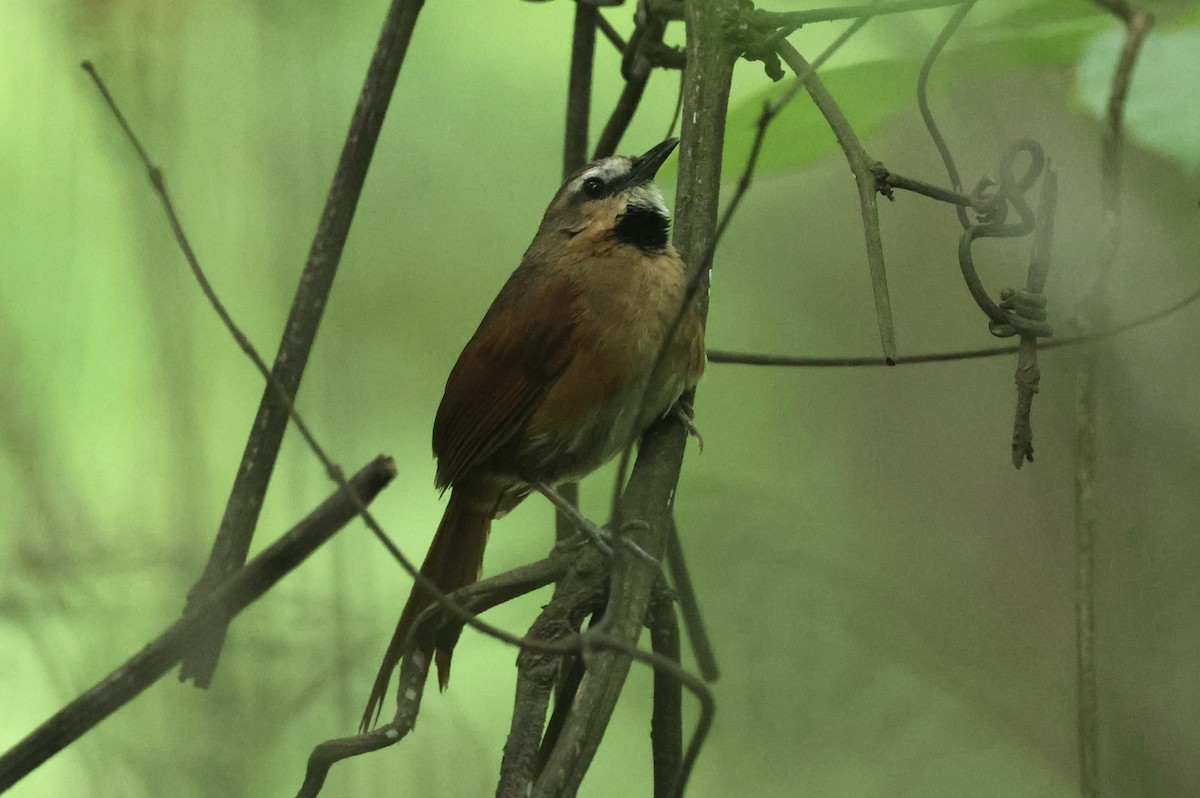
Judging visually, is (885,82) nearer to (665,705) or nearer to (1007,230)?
(1007,230)

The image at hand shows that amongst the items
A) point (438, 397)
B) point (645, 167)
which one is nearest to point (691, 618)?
point (645, 167)

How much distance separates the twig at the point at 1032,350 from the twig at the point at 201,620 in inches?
19.6

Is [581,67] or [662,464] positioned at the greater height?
[581,67]

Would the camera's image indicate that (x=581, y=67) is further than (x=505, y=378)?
No

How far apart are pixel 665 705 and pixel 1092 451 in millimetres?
537

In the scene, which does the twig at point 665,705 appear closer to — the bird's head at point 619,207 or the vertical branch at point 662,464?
the vertical branch at point 662,464

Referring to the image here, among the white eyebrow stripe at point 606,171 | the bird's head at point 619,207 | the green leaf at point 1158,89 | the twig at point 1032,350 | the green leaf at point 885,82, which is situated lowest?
the twig at point 1032,350

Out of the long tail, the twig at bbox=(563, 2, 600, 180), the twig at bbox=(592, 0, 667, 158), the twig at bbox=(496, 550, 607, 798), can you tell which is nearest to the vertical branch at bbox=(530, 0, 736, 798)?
the twig at bbox=(496, 550, 607, 798)

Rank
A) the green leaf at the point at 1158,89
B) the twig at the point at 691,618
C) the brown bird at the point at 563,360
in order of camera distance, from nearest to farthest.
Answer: the green leaf at the point at 1158,89
the twig at the point at 691,618
the brown bird at the point at 563,360

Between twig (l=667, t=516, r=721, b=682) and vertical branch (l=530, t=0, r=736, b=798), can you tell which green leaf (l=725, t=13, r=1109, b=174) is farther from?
twig (l=667, t=516, r=721, b=682)

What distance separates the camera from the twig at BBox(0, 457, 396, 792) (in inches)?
31.1

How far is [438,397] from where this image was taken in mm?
2688

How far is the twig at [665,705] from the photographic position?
1.22 metres

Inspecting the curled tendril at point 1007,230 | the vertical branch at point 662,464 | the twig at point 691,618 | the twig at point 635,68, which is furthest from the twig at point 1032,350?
the twig at point 635,68
